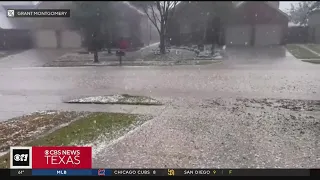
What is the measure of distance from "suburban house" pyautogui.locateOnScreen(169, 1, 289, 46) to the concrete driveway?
4.64 feet

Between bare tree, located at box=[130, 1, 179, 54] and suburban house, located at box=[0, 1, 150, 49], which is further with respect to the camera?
bare tree, located at box=[130, 1, 179, 54]

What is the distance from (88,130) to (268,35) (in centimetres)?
285

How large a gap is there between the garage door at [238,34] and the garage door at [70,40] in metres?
1.72

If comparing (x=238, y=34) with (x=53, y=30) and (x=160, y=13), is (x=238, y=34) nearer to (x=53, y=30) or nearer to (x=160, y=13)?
(x=160, y=13)

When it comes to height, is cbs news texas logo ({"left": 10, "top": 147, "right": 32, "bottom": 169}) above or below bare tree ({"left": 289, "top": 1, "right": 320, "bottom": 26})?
below

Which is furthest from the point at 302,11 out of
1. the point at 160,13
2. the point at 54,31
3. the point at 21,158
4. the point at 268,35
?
the point at 21,158

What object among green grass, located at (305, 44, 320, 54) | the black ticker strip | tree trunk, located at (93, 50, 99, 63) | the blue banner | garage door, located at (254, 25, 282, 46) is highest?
garage door, located at (254, 25, 282, 46)

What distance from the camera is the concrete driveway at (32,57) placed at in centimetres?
373

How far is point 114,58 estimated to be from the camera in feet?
12.9

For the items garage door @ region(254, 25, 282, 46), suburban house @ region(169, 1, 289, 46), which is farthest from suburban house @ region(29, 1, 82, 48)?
garage door @ region(254, 25, 282, 46)

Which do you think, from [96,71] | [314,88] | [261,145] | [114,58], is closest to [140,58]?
[114,58]

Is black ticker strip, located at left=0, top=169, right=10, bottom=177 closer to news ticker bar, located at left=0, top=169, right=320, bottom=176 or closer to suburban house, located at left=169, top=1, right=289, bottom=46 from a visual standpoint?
news ticker bar, located at left=0, top=169, right=320, bottom=176

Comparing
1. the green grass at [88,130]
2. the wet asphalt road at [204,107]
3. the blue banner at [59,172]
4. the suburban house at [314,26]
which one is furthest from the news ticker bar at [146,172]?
the suburban house at [314,26]

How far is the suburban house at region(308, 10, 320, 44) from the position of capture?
3.59 metres
